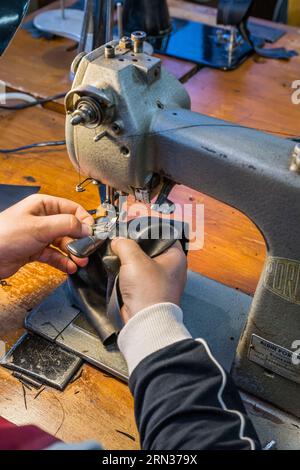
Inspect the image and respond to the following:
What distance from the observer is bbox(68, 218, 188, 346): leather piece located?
87 centimetres

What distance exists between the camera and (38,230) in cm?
89

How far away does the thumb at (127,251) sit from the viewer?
Answer: 2.68 feet

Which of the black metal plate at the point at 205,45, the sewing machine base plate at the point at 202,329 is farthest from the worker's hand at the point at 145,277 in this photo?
the black metal plate at the point at 205,45

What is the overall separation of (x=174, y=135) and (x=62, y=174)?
0.58m

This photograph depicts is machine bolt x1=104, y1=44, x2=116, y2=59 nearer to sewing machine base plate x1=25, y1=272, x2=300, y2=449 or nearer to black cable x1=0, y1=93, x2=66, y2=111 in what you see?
sewing machine base plate x1=25, y1=272, x2=300, y2=449

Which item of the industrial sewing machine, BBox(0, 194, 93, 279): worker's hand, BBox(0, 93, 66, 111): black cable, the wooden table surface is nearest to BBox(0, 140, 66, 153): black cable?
the wooden table surface

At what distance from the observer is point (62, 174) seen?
126 centimetres

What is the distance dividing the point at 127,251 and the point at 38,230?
0.17 metres

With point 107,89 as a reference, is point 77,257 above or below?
below

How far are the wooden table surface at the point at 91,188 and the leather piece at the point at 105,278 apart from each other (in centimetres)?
8

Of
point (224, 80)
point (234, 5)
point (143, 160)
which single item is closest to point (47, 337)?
point (143, 160)

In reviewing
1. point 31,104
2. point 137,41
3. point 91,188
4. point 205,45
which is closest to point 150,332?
point 137,41

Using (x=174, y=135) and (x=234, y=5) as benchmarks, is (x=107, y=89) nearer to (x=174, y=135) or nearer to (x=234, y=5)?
(x=174, y=135)

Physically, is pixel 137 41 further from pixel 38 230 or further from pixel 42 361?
pixel 42 361
